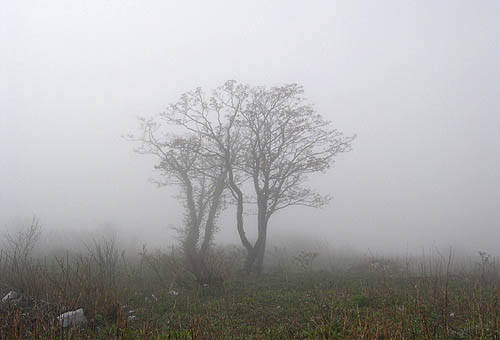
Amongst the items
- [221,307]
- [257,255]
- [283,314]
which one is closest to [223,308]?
[221,307]

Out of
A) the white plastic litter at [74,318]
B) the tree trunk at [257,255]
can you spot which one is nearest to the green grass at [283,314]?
the white plastic litter at [74,318]

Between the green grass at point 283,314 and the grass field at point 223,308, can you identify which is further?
the grass field at point 223,308

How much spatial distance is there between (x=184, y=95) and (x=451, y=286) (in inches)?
569

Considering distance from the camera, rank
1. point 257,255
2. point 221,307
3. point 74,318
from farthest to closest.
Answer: point 257,255 < point 221,307 < point 74,318

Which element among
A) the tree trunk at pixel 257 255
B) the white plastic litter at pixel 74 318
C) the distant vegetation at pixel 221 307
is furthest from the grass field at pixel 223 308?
the tree trunk at pixel 257 255

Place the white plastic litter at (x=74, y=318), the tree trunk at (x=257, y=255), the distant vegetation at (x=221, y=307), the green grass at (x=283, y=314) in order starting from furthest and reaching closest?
the tree trunk at (x=257, y=255)
the white plastic litter at (x=74, y=318)
the distant vegetation at (x=221, y=307)
the green grass at (x=283, y=314)

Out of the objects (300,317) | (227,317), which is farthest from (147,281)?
(300,317)

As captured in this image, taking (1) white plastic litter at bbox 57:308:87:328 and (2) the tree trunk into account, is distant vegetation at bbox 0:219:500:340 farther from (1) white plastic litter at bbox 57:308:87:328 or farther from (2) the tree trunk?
(2) the tree trunk

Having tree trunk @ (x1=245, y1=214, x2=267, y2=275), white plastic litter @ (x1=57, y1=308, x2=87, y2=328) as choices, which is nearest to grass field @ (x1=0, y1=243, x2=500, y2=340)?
white plastic litter @ (x1=57, y1=308, x2=87, y2=328)

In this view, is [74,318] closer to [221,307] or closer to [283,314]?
[221,307]

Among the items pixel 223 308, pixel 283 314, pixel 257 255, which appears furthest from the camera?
pixel 257 255

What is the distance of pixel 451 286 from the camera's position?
1041cm

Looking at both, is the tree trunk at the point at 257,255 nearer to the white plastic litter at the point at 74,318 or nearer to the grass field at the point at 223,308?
the grass field at the point at 223,308

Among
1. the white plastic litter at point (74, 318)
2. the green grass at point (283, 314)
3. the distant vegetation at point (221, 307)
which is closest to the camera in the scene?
the green grass at point (283, 314)
